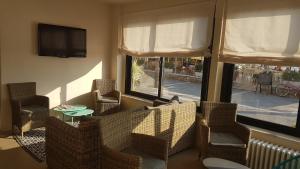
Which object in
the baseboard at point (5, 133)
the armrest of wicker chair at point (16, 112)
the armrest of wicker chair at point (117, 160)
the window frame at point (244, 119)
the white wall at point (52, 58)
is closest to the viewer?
the armrest of wicker chair at point (117, 160)

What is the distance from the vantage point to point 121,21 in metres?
5.39

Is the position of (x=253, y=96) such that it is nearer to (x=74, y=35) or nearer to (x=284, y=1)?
(x=284, y=1)

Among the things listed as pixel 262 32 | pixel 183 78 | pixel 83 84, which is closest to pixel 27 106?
pixel 83 84

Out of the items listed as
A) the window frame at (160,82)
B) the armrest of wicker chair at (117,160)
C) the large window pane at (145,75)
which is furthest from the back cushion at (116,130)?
the large window pane at (145,75)

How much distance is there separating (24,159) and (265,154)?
3222 millimetres

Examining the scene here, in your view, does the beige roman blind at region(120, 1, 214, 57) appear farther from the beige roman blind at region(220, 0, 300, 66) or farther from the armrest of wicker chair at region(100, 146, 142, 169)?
the armrest of wicker chair at region(100, 146, 142, 169)

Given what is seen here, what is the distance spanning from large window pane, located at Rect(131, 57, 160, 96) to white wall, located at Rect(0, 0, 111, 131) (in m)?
0.73

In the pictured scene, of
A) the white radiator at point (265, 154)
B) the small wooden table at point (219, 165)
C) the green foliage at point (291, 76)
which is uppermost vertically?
the green foliage at point (291, 76)

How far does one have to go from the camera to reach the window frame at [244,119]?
3.18m

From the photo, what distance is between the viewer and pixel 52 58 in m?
4.77

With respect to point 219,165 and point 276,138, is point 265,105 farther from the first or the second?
point 219,165

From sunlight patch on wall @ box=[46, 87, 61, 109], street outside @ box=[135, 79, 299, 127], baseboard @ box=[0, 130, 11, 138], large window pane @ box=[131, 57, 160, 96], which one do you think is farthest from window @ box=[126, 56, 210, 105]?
baseboard @ box=[0, 130, 11, 138]

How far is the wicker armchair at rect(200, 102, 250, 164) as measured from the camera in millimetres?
Answer: 3037

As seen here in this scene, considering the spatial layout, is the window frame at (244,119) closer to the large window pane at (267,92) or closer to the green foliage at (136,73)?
the large window pane at (267,92)
